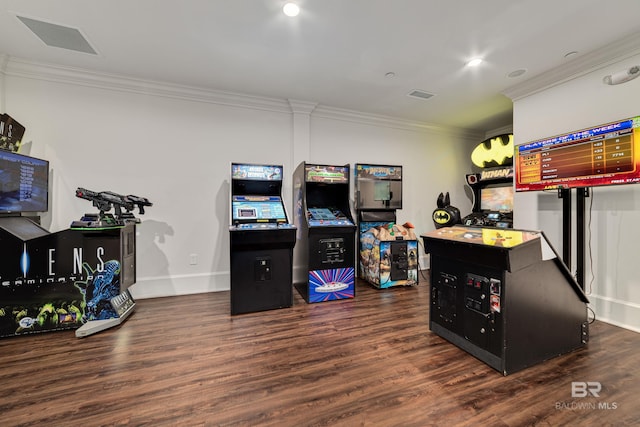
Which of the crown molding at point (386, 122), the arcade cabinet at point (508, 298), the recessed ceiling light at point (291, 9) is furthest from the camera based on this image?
the crown molding at point (386, 122)

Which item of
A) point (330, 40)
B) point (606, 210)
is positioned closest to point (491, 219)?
point (606, 210)

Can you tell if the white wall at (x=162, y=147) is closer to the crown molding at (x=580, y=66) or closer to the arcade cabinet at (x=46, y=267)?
the arcade cabinet at (x=46, y=267)

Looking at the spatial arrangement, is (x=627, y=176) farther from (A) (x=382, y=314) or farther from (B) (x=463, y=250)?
(A) (x=382, y=314)

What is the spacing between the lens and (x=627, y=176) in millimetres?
2270

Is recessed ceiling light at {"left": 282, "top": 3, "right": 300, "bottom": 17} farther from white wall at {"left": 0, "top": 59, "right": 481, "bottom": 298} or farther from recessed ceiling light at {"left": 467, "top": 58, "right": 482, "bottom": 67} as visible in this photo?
recessed ceiling light at {"left": 467, "top": 58, "right": 482, "bottom": 67}

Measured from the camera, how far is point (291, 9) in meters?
2.18

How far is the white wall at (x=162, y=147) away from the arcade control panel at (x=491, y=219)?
98.0 inches

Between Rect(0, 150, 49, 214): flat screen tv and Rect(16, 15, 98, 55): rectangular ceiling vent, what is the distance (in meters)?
1.19

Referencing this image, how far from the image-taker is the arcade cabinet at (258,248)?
291 centimetres

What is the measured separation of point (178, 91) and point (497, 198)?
5.27m

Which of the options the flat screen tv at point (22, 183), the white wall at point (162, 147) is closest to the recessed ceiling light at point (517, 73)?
the white wall at point (162, 147)

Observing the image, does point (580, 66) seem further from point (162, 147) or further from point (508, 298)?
point (162, 147)

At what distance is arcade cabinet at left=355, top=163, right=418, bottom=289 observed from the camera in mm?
3938

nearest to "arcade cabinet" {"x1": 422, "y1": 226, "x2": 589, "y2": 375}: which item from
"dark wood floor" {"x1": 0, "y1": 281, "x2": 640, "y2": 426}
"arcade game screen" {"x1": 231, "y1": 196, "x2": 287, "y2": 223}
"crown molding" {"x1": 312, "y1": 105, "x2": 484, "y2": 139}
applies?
"dark wood floor" {"x1": 0, "y1": 281, "x2": 640, "y2": 426}
